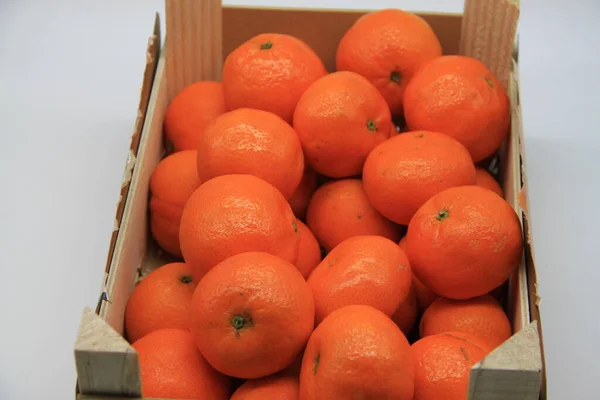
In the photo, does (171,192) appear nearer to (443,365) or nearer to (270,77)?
(270,77)

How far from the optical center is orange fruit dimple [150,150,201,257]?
1331 millimetres

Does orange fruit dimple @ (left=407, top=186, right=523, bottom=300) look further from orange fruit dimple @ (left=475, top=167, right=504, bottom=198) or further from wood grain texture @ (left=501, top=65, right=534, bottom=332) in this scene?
orange fruit dimple @ (left=475, top=167, right=504, bottom=198)

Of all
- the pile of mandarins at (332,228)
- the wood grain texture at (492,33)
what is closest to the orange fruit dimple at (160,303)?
the pile of mandarins at (332,228)

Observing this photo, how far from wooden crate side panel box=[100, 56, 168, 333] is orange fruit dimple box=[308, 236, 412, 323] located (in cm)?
27

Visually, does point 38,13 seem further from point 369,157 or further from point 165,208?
point 369,157

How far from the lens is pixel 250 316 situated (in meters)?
0.94

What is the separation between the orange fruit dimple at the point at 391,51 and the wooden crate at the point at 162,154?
16cm

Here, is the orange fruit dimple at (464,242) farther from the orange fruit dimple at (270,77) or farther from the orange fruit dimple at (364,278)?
the orange fruit dimple at (270,77)

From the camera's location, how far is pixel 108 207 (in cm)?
173

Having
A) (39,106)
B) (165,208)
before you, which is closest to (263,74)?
(165,208)

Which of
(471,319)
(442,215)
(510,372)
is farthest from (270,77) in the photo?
(510,372)

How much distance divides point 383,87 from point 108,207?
656mm

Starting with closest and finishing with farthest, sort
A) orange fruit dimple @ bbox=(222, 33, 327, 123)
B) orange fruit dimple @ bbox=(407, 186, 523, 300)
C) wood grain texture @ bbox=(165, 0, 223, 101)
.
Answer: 1. orange fruit dimple @ bbox=(407, 186, 523, 300)
2. orange fruit dimple @ bbox=(222, 33, 327, 123)
3. wood grain texture @ bbox=(165, 0, 223, 101)

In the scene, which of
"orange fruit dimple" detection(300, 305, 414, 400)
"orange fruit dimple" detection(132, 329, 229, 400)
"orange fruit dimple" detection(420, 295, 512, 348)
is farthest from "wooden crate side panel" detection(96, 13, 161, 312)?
"orange fruit dimple" detection(420, 295, 512, 348)
